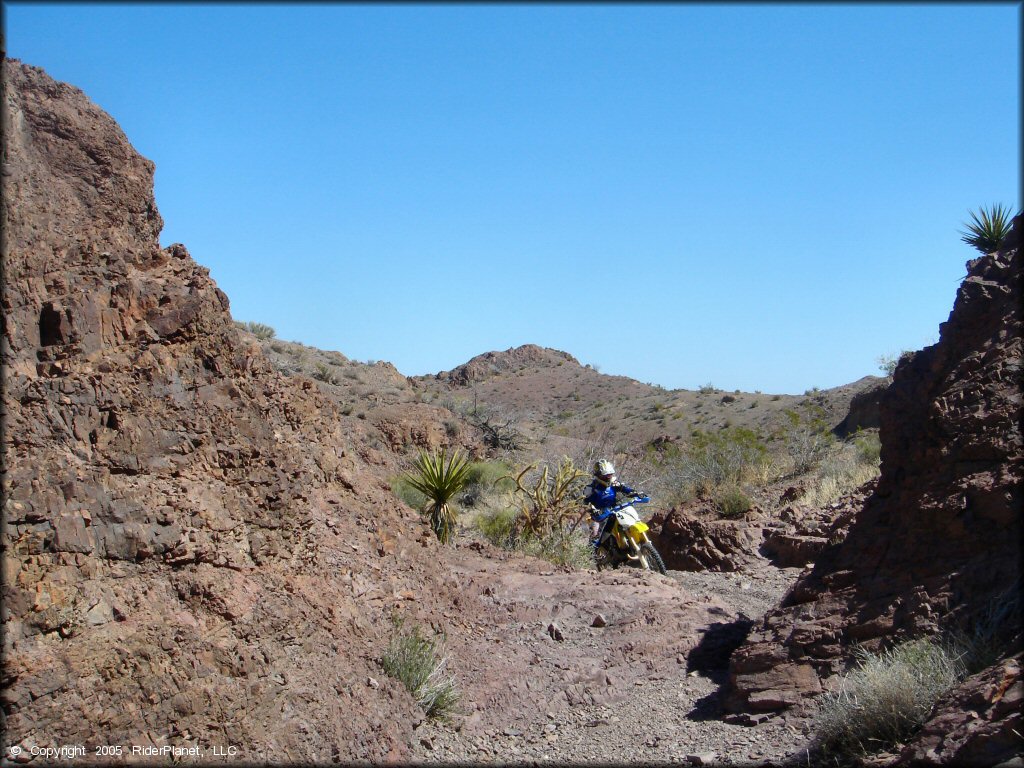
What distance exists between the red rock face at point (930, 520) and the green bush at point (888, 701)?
1.26 ft

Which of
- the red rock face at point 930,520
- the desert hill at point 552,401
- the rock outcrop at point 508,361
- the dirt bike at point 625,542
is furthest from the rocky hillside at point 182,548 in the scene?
the rock outcrop at point 508,361

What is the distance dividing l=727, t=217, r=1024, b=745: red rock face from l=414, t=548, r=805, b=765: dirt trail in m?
0.64

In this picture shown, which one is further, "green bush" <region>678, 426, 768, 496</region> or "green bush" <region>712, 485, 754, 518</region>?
"green bush" <region>678, 426, 768, 496</region>

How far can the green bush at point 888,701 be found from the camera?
529cm

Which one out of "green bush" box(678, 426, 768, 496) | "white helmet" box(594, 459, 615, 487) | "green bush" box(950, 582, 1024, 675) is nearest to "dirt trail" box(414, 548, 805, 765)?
"green bush" box(950, 582, 1024, 675)

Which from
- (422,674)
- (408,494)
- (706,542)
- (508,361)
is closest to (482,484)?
(408,494)

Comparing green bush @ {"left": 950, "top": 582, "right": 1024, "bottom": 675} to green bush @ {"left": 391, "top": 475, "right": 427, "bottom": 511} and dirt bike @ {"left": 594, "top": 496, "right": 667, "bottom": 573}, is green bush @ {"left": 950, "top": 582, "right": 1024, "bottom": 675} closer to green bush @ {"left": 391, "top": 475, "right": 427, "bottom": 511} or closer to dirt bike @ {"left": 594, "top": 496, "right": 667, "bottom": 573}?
dirt bike @ {"left": 594, "top": 496, "right": 667, "bottom": 573}

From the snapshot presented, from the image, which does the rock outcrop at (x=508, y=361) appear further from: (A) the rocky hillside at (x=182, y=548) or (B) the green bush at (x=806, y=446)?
(A) the rocky hillside at (x=182, y=548)

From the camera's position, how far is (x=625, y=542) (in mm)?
10945

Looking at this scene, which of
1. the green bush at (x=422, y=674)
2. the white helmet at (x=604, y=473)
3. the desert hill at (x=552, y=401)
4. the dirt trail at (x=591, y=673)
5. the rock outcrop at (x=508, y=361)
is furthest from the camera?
the rock outcrop at (x=508, y=361)

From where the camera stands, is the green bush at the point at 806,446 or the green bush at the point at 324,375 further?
the green bush at the point at 324,375

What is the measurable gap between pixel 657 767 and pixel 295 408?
414 centimetres

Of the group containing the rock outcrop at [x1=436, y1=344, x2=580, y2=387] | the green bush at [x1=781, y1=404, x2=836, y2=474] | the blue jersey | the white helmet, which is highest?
the rock outcrop at [x1=436, y1=344, x2=580, y2=387]

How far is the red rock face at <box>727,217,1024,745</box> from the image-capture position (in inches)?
235
